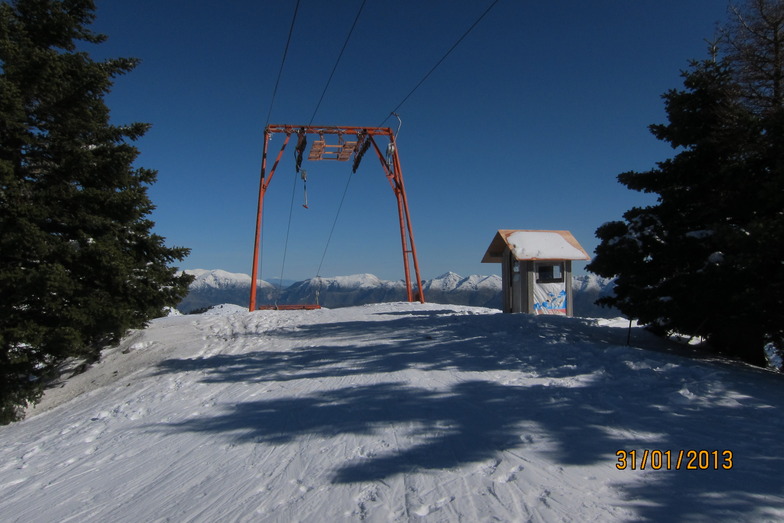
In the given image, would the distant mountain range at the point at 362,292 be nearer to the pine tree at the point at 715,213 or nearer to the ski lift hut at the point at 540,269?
the ski lift hut at the point at 540,269

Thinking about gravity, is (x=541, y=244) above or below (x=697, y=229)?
above

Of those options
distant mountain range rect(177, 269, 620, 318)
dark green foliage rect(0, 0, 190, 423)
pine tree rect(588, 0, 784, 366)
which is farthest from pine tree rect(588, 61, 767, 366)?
dark green foliage rect(0, 0, 190, 423)

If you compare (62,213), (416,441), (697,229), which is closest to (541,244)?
(697,229)

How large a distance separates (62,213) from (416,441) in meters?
7.47

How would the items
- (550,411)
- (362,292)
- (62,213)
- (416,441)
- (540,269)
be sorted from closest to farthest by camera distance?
(416,441), (550,411), (62,213), (540,269), (362,292)

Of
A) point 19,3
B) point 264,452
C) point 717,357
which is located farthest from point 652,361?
point 19,3

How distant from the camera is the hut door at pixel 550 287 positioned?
13.7 metres

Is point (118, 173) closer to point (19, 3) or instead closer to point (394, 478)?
point (19, 3)

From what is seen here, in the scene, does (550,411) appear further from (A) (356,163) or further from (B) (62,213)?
(A) (356,163)

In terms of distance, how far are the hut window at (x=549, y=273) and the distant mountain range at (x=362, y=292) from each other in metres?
1.24

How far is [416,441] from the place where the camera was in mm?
4023

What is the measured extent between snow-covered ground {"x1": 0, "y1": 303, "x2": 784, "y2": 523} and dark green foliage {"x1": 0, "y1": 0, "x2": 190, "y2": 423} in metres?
1.18

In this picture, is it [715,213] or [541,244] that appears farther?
[541,244]

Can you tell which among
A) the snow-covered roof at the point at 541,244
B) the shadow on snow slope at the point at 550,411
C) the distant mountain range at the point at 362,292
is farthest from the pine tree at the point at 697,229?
the snow-covered roof at the point at 541,244
